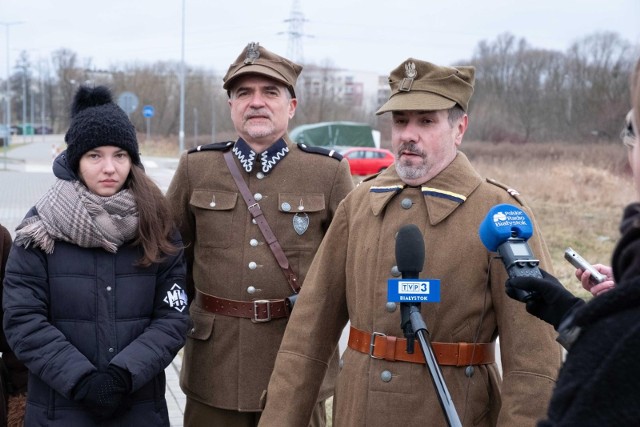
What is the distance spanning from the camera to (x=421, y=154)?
9.29 ft

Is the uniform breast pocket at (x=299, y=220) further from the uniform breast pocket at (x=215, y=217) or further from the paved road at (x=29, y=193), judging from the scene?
the paved road at (x=29, y=193)

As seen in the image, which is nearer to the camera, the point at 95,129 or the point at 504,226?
the point at 504,226

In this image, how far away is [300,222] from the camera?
3.76 m

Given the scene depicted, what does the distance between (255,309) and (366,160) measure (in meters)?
26.2

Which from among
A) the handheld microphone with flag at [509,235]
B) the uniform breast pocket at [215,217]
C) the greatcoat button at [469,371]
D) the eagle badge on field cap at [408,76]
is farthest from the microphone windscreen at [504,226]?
the uniform breast pocket at [215,217]

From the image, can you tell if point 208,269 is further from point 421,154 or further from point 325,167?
point 421,154

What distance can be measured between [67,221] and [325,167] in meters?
1.30

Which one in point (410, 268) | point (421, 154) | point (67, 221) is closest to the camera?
point (410, 268)

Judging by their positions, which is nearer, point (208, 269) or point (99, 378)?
point (99, 378)

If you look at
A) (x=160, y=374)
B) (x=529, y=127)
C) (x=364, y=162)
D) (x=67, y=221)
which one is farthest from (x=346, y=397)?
(x=529, y=127)

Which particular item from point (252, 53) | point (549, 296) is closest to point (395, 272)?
point (549, 296)

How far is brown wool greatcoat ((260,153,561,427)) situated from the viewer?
101 inches

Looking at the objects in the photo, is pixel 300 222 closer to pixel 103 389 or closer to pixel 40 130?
pixel 103 389

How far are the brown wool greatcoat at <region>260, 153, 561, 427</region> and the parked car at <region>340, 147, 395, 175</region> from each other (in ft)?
85.2
